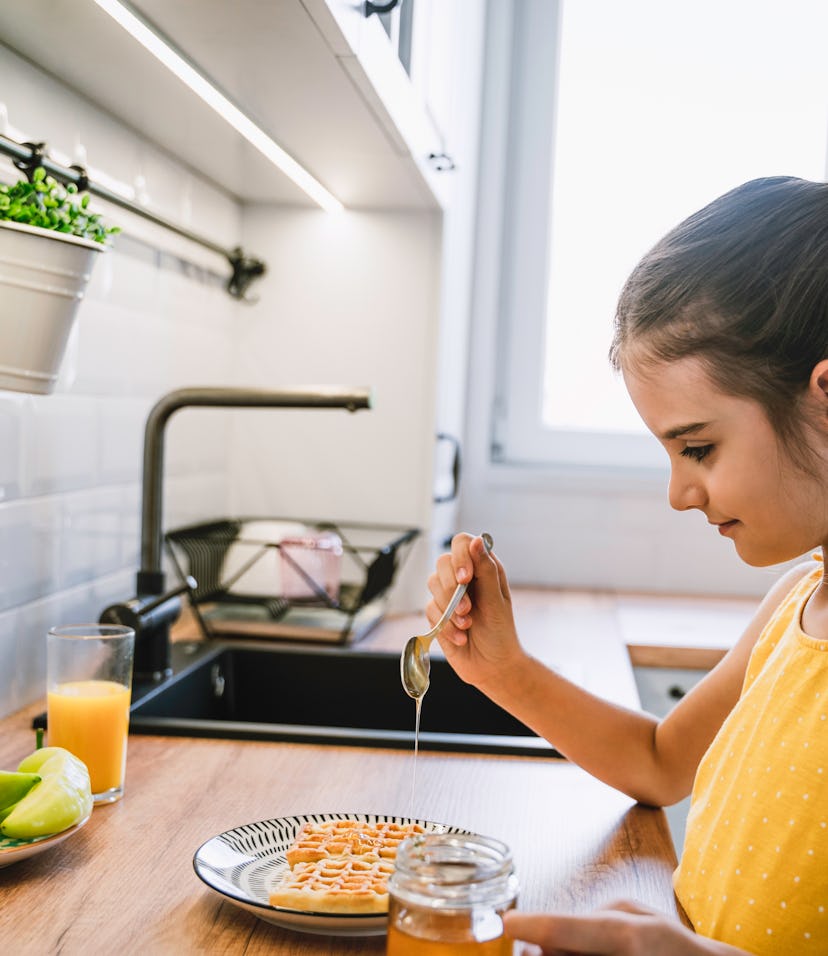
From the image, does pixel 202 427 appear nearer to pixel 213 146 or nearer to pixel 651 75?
pixel 213 146

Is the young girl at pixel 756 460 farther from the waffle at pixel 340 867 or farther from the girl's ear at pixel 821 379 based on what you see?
the waffle at pixel 340 867

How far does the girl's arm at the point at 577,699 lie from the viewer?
109 centimetres

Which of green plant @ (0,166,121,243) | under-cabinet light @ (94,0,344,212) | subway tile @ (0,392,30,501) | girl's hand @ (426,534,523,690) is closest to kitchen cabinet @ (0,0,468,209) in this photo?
under-cabinet light @ (94,0,344,212)

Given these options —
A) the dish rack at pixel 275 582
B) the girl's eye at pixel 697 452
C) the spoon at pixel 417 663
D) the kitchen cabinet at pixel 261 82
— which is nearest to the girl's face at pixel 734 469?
the girl's eye at pixel 697 452

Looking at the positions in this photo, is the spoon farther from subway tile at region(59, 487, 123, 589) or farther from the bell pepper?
subway tile at region(59, 487, 123, 589)

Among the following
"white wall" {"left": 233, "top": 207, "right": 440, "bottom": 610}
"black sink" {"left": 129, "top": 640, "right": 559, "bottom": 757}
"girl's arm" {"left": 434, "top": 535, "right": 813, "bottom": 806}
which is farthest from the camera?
"white wall" {"left": 233, "top": 207, "right": 440, "bottom": 610}

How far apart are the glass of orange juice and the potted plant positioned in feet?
0.82

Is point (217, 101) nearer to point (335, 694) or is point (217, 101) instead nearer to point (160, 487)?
point (160, 487)

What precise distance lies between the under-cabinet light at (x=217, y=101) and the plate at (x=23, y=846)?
0.75 metres

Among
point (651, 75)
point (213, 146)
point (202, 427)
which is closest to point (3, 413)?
point (213, 146)

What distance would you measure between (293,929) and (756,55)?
240 centimetres

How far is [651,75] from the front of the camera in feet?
8.59

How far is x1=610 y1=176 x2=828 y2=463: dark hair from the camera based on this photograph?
32.3 inches

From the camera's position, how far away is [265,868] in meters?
0.82
